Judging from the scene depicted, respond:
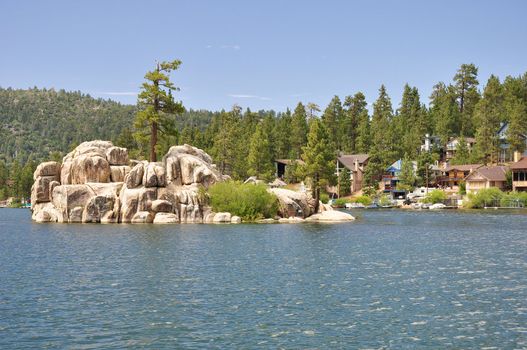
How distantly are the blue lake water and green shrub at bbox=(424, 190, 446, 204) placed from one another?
7802 cm

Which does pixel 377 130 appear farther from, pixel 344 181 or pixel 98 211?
pixel 98 211

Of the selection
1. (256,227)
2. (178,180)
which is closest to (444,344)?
(256,227)

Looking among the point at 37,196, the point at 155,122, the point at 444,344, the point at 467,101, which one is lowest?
the point at 444,344

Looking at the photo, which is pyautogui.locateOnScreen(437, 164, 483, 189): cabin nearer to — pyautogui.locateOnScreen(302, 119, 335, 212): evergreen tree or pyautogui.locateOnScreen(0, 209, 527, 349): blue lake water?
pyautogui.locateOnScreen(302, 119, 335, 212): evergreen tree

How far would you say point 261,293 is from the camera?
99.6ft

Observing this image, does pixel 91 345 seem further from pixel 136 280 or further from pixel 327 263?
pixel 327 263

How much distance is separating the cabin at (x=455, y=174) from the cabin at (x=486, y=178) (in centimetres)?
783

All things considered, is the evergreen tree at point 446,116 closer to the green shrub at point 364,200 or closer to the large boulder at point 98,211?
the green shrub at point 364,200

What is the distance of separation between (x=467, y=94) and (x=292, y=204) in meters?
105

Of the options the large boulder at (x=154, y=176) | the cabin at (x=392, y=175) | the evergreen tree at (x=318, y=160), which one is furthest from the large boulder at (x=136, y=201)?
the cabin at (x=392, y=175)

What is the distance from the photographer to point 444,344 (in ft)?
69.4

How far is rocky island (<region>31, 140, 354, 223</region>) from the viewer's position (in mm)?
76938

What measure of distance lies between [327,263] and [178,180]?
4326cm

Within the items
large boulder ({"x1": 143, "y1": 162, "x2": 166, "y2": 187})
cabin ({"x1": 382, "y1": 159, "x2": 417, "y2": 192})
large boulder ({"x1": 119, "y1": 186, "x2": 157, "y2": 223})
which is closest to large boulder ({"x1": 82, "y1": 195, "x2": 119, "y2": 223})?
large boulder ({"x1": 119, "y1": 186, "x2": 157, "y2": 223})
